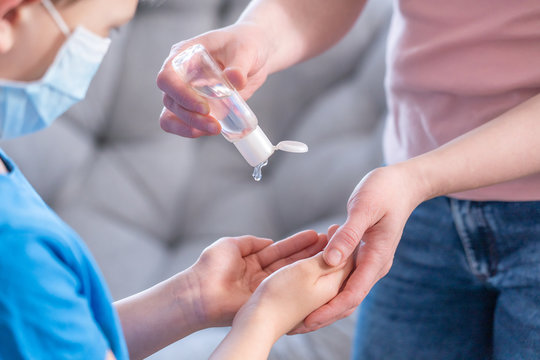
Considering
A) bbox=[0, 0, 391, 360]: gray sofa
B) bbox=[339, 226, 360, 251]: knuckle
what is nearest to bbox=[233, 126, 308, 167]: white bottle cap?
bbox=[339, 226, 360, 251]: knuckle

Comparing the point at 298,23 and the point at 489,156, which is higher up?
the point at 298,23

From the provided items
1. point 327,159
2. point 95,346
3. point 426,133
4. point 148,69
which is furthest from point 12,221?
point 148,69

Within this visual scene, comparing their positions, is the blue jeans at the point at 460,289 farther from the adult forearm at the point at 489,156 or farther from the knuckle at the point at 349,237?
the knuckle at the point at 349,237

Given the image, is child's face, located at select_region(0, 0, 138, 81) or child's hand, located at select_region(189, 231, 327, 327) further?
child's hand, located at select_region(189, 231, 327, 327)

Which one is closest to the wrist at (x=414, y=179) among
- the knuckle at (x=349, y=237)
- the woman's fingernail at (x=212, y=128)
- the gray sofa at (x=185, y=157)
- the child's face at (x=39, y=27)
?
the knuckle at (x=349, y=237)

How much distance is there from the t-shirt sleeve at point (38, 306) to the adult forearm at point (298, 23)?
0.52 m

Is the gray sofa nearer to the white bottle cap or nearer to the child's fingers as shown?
the child's fingers

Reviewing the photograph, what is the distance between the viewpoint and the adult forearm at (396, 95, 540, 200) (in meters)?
0.79

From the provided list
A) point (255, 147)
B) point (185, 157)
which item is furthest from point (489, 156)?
point (185, 157)

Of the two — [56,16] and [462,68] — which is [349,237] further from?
[56,16]

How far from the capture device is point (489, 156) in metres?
0.80

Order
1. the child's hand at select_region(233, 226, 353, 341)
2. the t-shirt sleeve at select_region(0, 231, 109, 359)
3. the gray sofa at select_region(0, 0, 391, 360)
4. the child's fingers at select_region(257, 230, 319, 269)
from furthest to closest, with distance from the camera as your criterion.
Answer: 1. the gray sofa at select_region(0, 0, 391, 360)
2. the child's fingers at select_region(257, 230, 319, 269)
3. the child's hand at select_region(233, 226, 353, 341)
4. the t-shirt sleeve at select_region(0, 231, 109, 359)

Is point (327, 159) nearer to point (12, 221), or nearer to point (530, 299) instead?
point (530, 299)

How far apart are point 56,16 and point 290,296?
1.47 feet
